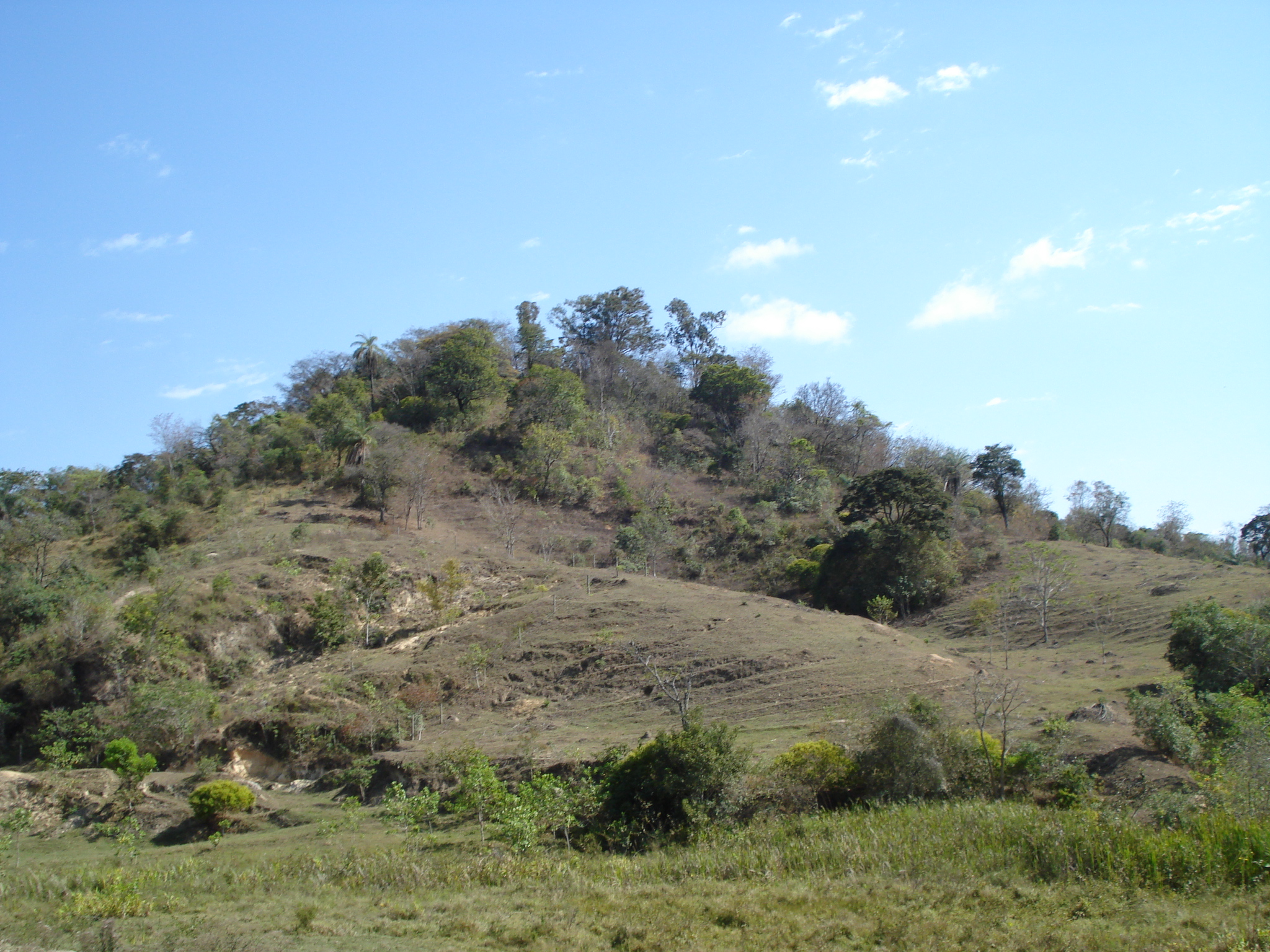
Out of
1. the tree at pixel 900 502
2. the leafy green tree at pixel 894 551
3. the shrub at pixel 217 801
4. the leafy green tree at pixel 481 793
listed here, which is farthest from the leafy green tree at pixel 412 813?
the tree at pixel 900 502

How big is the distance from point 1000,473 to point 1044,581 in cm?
1985

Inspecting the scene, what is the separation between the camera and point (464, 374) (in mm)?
58688

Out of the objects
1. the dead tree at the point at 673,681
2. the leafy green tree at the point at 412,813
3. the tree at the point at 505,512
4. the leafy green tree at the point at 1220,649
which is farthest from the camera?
the tree at the point at 505,512

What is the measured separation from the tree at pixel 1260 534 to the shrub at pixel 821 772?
159 feet

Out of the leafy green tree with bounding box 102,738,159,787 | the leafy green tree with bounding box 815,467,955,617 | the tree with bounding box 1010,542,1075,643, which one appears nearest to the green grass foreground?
the leafy green tree with bounding box 102,738,159,787

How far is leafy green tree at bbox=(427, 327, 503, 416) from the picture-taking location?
58.5m

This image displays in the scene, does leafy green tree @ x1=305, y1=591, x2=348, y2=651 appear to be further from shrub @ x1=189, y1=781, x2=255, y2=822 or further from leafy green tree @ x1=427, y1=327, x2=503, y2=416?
leafy green tree @ x1=427, y1=327, x2=503, y2=416

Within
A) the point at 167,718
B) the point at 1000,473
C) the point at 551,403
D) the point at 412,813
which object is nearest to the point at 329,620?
the point at 167,718

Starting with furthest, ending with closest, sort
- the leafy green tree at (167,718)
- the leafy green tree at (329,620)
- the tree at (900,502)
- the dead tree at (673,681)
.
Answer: the tree at (900,502) → the leafy green tree at (329,620) → the leafy green tree at (167,718) → the dead tree at (673,681)

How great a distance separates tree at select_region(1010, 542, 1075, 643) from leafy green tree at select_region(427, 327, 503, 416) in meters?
36.6

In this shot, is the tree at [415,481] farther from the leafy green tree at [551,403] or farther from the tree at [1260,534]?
the tree at [1260,534]

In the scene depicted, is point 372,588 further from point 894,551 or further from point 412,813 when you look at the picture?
point 894,551

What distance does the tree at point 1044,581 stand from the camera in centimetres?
3553

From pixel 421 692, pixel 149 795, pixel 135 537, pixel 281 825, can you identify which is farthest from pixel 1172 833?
pixel 135 537
